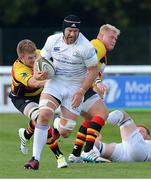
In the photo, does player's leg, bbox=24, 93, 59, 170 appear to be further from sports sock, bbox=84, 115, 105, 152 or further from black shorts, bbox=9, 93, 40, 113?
black shorts, bbox=9, 93, 40, 113

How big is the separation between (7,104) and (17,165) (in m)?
10.1

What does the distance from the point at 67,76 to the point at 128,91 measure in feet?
34.4

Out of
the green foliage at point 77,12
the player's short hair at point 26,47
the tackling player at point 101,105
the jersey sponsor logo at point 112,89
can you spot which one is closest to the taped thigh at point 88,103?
the tackling player at point 101,105

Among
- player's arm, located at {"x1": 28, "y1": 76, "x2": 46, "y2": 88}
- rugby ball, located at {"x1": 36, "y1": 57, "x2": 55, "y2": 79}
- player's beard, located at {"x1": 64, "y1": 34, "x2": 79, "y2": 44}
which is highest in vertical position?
player's beard, located at {"x1": 64, "y1": 34, "x2": 79, "y2": 44}

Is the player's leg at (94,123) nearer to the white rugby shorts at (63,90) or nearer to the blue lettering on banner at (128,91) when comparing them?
the white rugby shorts at (63,90)

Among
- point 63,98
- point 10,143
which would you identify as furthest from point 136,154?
point 10,143

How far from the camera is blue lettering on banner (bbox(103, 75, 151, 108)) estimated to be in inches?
923

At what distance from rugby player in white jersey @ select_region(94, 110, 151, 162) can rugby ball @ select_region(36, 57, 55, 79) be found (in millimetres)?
1164

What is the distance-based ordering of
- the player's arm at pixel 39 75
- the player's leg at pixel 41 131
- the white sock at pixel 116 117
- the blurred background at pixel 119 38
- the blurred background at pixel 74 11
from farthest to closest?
the blurred background at pixel 74 11, the blurred background at pixel 119 38, the white sock at pixel 116 117, the player's arm at pixel 39 75, the player's leg at pixel 41 131

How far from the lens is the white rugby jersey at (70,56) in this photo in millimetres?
13000

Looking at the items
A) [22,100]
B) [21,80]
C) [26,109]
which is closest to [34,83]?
[21,80]

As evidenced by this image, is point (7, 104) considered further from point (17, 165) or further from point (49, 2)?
point (49, 2)

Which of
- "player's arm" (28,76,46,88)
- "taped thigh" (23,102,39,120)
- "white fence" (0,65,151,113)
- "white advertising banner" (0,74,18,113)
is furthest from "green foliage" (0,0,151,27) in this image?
"player's arm" (28,76,46,88)

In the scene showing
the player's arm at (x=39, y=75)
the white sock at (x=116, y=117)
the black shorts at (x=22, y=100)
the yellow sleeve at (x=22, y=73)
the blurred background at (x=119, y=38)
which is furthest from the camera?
the blurred background at (x=119, y=38)
